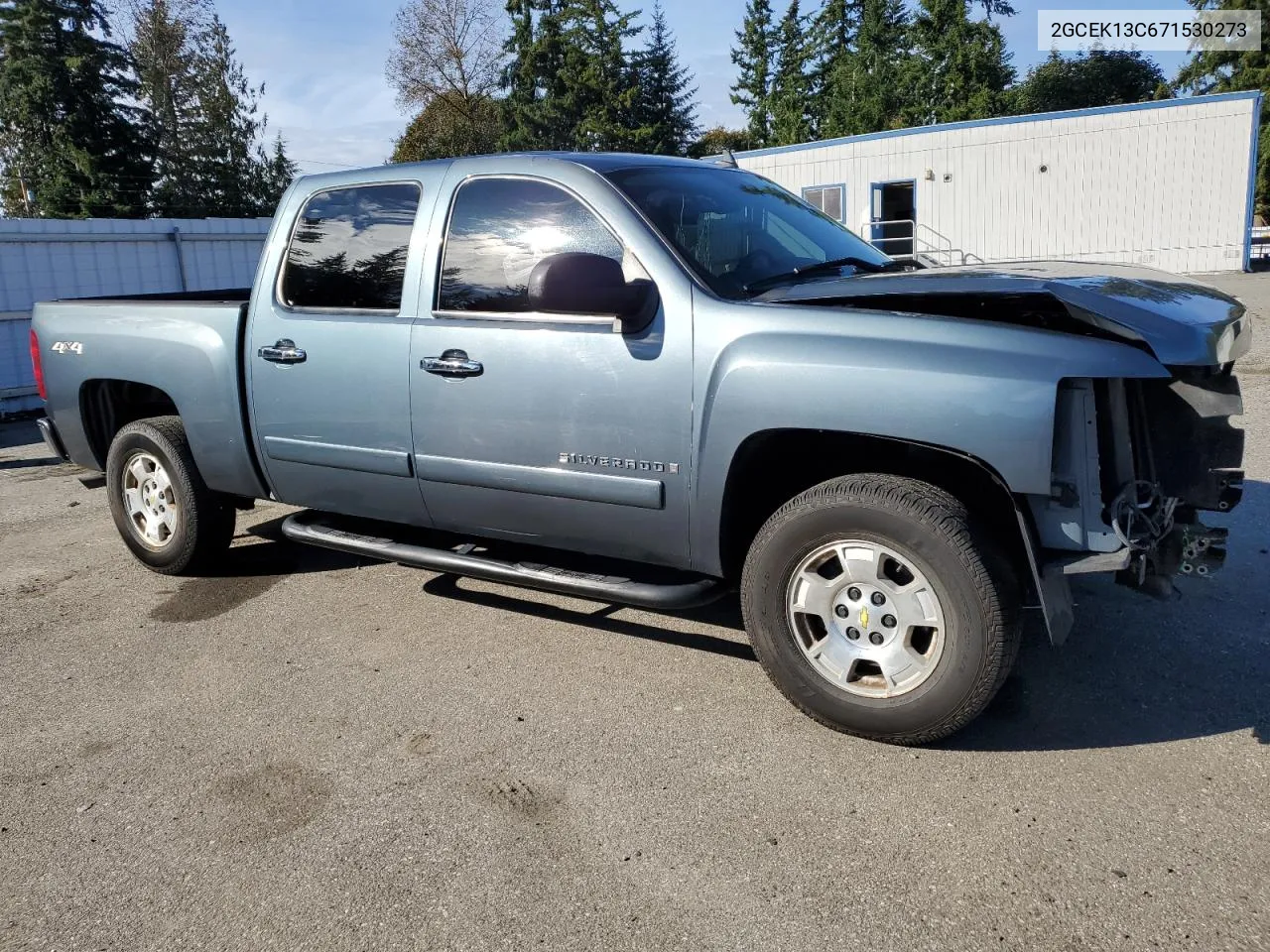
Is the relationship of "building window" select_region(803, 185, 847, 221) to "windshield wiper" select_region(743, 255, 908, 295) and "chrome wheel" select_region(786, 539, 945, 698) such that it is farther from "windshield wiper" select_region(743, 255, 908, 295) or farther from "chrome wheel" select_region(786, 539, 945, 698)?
"chrome wheel" select_region(786, 539, 945, 698)

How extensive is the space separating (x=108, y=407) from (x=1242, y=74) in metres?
54.1

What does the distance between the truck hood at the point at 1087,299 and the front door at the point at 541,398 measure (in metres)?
0.57

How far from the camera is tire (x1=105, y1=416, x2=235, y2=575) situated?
513 cm

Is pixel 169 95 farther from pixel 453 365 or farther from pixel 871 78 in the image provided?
pixel 453 365

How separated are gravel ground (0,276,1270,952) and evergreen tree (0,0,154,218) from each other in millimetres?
43328

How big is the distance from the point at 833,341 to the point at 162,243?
12.0 metres

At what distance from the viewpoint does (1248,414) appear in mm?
7941

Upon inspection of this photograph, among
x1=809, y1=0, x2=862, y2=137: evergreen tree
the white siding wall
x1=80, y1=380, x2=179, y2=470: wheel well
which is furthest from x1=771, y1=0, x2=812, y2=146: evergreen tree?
x1=80, y1=380, x2=179, y2=470: wheel well

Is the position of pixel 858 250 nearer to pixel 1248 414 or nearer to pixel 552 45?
pixel 1248 414

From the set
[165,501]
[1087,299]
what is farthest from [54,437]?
[1087,299]

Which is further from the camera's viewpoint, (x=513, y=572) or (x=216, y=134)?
(x=216, y=134)

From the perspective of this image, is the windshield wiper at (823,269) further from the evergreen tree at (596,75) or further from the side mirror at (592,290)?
the evergreen tree at (596,75)

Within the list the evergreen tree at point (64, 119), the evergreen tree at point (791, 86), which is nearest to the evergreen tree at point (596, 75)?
the evergreen tree at point (791, 86)

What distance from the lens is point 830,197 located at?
2755cm
